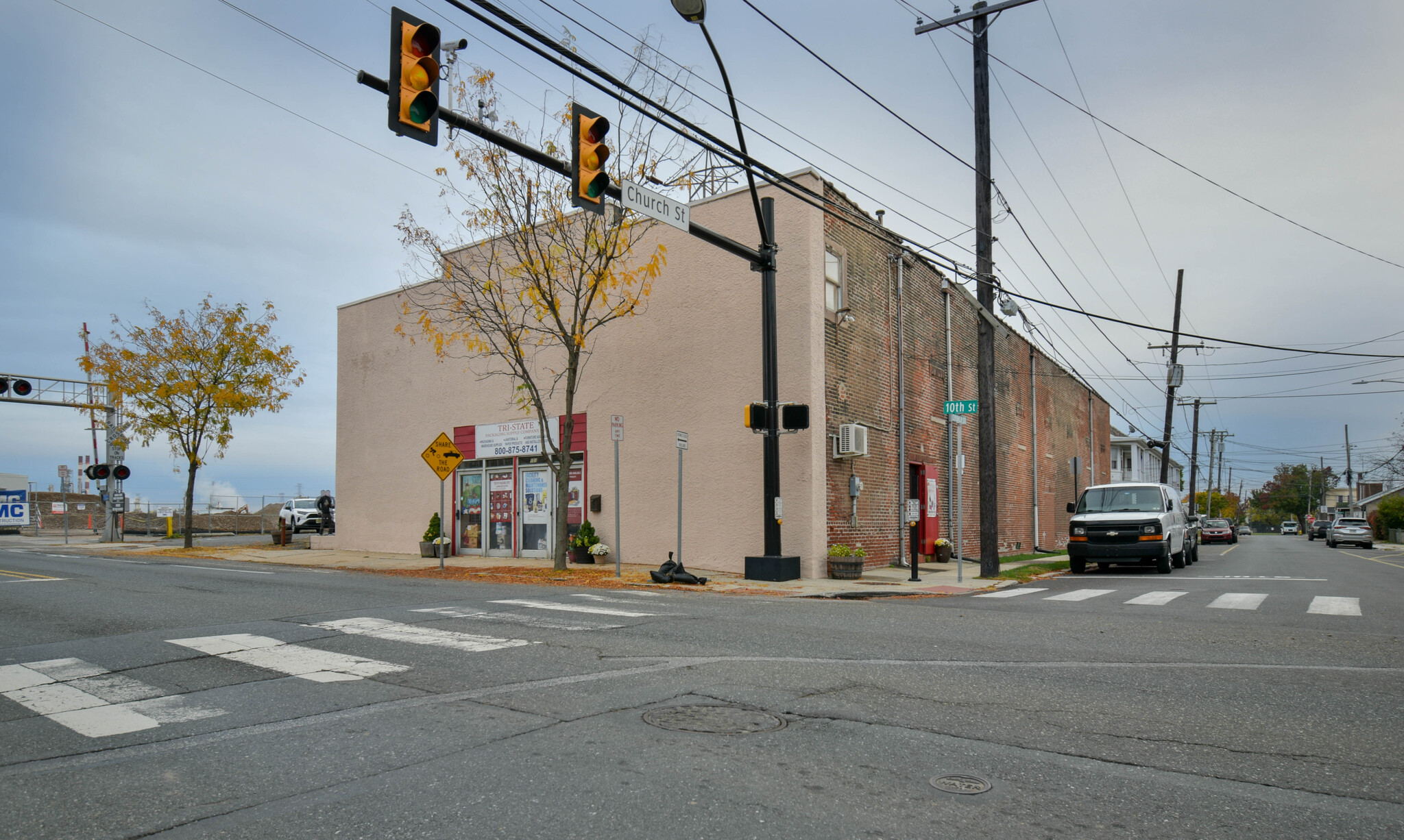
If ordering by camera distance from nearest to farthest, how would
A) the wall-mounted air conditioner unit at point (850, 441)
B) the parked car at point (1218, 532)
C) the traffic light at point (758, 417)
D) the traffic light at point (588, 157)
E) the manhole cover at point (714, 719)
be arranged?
the manhole cover at point (714, 719), the traffic light at point (588, 157), the traffic light at point (758, 417), the wall-mounted air conditioner unit at point (850, 441), the parked car at point (1218, 532)

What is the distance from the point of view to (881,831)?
11.8 feet

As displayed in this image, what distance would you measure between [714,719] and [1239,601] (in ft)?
34.0

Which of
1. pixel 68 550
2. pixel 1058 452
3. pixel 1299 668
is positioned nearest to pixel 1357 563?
pixel 1058 452

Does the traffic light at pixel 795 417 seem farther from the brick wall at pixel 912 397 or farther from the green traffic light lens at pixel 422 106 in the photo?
the green traffic light lens at pixel 422 106

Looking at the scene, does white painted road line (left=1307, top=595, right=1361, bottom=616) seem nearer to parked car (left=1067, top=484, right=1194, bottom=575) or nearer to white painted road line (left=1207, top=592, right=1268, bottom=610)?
white painted road line (left=1207, top=592, right=1268, bottom=610)

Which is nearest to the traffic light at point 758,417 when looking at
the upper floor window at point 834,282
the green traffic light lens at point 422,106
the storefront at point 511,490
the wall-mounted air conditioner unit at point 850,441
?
the wall-mounted air conditioner unit at point 850,441

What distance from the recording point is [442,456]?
18719mm

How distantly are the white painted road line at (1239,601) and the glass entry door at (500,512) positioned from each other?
15745 millimetres

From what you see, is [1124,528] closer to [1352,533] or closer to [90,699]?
[90,699]

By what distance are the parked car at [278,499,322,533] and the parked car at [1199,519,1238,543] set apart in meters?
50.5

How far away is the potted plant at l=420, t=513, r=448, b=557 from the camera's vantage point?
23516mm

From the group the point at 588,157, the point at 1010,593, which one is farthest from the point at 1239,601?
the point at 588,157

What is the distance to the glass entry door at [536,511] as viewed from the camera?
71.4 feet

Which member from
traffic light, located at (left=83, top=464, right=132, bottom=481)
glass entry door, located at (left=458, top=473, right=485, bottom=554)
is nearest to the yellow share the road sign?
glass entry door, located at (left=458, top=473, right=485, bottom=554)
